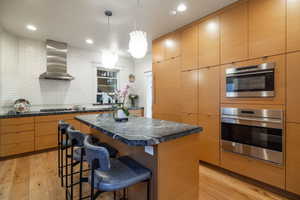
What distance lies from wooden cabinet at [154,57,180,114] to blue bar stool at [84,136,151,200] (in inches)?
82.7

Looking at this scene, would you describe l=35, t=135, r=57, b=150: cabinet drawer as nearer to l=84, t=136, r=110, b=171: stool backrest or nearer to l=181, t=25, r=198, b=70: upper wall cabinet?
l=84, t=136, r=110, b=171: stool backrest

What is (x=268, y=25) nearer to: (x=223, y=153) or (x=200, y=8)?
(x=200, y=8)

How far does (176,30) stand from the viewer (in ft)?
10.6

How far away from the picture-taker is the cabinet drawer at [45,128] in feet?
11.0

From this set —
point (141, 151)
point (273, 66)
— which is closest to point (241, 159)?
point (273, 66)

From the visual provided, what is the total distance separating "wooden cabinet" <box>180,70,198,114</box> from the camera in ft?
9.36

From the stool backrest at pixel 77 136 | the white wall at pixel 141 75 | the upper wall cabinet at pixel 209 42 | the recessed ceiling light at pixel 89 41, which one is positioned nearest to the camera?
the stool backrest at pixel 77 136

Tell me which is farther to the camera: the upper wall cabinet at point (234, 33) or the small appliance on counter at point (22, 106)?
the small appliance on counter at point (22, 106)

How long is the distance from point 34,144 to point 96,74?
8.52 ft

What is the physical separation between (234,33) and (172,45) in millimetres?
1321

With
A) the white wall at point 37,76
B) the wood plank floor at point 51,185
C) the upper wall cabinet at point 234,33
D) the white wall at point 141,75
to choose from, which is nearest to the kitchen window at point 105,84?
the white wall at point 37,76

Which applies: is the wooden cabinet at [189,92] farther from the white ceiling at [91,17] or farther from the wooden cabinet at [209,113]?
the white ceiling at [91,17]

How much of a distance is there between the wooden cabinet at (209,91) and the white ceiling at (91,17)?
3.49 ft

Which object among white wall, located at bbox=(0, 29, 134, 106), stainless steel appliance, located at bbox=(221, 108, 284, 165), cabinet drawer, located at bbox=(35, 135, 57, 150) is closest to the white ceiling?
white wall, located at bbox=(0, 29, 134, 106)
